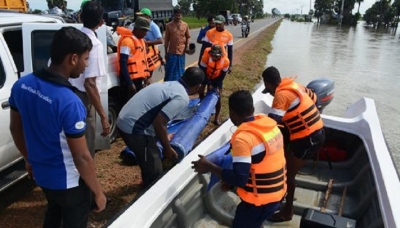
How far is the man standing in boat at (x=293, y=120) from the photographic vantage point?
10.0 ft

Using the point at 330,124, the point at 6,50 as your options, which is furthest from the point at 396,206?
the point at 6,50

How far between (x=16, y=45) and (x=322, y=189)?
3.72 meters

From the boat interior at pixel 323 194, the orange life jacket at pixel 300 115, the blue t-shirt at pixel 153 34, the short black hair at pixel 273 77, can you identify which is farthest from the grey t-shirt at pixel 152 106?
the blue t-shirt at pixel 153 34

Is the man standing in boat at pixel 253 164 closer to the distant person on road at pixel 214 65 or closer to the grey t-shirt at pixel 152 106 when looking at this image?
the grey t-shirt at pixel 152 106

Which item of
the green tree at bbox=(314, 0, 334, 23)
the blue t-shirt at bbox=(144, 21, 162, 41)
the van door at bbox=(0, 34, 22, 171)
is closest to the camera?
the van door at bbox=(0, 34, 22, 171)

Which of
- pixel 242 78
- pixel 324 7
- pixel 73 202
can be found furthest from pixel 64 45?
pixel 324 7

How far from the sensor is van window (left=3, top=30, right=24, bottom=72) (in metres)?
3.78

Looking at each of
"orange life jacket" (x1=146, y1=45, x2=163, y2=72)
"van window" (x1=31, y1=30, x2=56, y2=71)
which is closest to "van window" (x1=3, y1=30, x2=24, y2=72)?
"van window" (x1=31, y1=30, x2=56, y2=71)

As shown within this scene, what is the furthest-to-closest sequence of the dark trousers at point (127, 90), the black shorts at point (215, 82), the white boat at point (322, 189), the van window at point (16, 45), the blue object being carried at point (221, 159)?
the black shorts at point (215, 82)
the dark trousers at point (127, 90)
the van window at point (16, 45)
the blue object being carried at point (221, 159)
the white boat at point (322, 189)

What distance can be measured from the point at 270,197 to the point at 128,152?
266cm

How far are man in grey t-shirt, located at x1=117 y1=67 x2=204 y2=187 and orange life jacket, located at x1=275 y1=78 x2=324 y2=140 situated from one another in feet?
2.57

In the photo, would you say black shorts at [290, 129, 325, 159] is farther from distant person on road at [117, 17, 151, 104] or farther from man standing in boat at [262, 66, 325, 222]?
distant person on road at [117, 17, 151, 104]

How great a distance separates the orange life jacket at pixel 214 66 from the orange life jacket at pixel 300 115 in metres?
2.60

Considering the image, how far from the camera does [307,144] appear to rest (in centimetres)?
321
